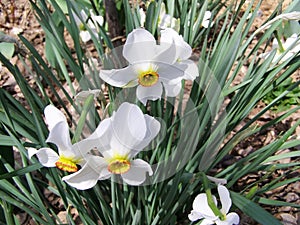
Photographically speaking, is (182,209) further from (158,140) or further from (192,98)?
(192,98)

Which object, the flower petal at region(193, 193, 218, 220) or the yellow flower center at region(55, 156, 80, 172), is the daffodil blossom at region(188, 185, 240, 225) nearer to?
the flower petal at region(193, 193, 218, 220)

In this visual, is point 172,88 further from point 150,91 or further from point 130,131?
point 130,131

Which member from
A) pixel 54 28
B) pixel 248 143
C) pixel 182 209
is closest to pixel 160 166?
pixel 182 209

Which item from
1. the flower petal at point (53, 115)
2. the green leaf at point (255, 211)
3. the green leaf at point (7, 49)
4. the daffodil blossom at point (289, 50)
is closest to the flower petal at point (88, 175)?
the flower petal at point (53, 115)

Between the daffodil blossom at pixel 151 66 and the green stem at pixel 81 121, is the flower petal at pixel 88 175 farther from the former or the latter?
the daffodil blossom at pixel 151 66

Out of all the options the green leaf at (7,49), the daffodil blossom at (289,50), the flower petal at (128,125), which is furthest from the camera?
the green leaf at (7,49)
